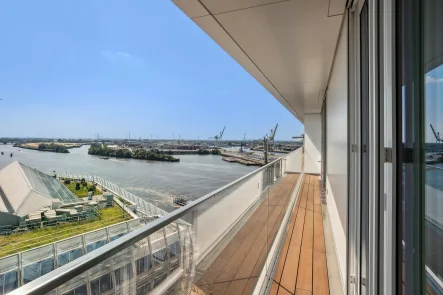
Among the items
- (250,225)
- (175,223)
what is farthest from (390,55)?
(250,225)

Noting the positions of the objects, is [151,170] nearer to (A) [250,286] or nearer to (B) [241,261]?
(A) [250,286]

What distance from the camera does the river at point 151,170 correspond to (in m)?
8.79

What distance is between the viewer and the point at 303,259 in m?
2.13

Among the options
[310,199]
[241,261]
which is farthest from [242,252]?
[310,199]

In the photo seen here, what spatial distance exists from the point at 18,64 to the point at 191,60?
12.2m

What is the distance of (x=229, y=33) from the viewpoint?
1628 mm

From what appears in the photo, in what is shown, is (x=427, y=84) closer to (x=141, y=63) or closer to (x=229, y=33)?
(x=229, y=33)

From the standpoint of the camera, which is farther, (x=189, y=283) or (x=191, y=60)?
(x=191, y=60)

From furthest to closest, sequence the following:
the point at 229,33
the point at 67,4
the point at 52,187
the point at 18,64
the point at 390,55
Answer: the point at 67,4, the point at 18,64, the point at 52,187, the point at 229,33, the point at 390,55

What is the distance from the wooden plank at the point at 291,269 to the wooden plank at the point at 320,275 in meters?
0.15

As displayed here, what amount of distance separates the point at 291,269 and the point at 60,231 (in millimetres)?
9654

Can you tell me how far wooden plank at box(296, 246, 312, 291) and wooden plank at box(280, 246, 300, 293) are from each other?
1.3 inches

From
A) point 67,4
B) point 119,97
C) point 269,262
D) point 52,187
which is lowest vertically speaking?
point 52,187

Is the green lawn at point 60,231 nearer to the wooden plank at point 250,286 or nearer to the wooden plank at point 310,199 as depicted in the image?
the wooden plank at point 310,199
